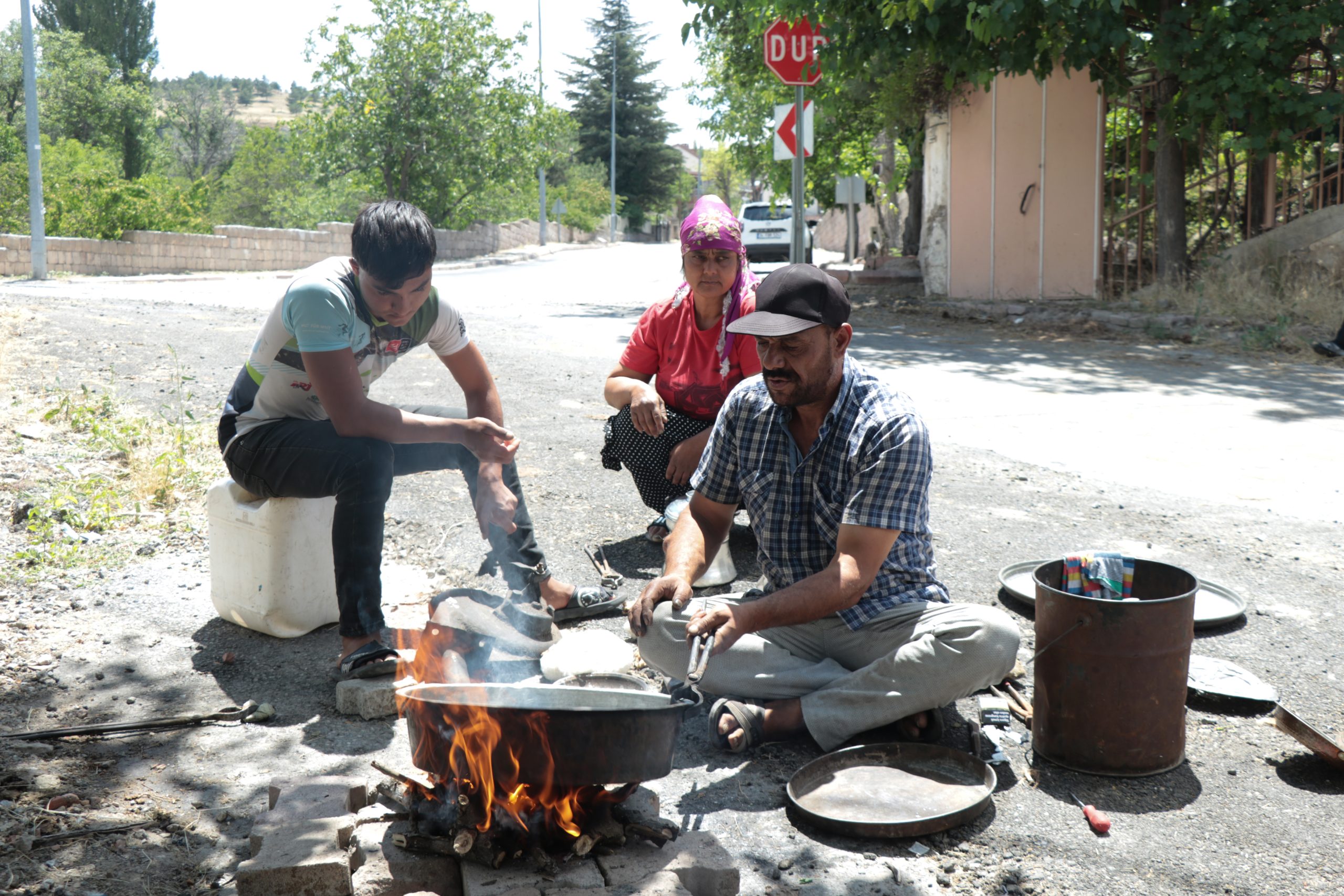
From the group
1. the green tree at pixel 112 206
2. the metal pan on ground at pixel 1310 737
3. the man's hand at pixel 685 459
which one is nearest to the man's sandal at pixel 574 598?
the man's hand at pixel 685 459

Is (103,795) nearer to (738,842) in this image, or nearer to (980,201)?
(738,842)

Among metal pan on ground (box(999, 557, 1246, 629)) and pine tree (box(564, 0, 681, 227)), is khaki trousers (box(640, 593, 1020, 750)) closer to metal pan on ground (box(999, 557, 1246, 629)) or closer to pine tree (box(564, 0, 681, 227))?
metal pan on ground (box(999, 557, 1246, 629))

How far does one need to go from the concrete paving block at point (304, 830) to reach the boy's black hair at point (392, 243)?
1692 mm

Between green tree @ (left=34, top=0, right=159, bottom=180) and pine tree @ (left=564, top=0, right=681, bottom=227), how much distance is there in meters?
22.5

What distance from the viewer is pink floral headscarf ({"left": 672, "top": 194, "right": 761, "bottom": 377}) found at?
4508mm

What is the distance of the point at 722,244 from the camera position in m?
4.52

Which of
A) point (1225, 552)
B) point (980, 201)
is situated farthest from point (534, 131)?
point (1225, 552)

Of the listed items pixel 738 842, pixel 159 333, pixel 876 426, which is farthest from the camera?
pixel 159 333

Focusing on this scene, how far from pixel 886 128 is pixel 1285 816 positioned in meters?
15.3

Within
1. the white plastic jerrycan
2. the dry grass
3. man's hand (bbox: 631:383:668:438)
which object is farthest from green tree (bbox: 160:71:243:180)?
the white plastic jerrycan

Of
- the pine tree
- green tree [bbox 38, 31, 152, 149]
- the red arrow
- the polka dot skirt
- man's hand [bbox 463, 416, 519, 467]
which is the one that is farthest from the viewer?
the pine tree

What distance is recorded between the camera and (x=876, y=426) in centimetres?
298

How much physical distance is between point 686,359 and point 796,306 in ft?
6.38

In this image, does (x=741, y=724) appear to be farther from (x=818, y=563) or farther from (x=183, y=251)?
(x=183, y=251)
